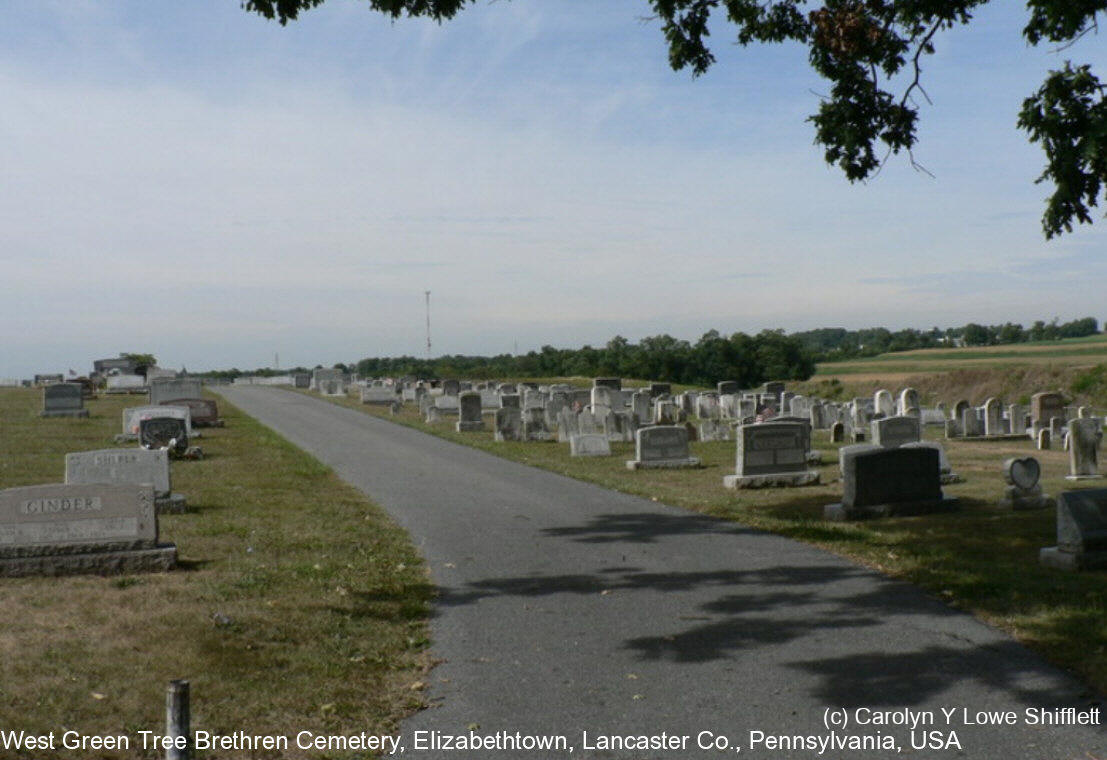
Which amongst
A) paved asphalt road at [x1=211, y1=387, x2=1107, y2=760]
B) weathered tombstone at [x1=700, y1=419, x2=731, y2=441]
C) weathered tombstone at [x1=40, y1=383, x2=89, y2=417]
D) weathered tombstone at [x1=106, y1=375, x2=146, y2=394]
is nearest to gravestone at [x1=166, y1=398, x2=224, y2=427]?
weathered tombstone at [x1=40, y1=383, x2=89, y2=417]

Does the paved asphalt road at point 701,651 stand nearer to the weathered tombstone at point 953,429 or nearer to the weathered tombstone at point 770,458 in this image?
the weathered tombstone at point 770,458

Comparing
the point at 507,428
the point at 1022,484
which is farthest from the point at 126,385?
the point at 1022,484

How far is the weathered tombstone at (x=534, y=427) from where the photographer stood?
2583 centimetres

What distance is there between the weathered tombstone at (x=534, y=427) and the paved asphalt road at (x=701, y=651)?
14166 mm

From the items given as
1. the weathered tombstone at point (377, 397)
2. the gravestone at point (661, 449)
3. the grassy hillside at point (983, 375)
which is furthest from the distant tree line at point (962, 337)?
the gravestone at point (661, 449)

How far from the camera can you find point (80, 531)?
8734 mm

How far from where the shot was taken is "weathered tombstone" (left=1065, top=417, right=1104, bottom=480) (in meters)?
15.9

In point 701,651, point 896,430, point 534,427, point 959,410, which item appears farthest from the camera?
point 959,410

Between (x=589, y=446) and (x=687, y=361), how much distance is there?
136 feet

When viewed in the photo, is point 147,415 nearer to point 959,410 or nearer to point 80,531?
point 80,531

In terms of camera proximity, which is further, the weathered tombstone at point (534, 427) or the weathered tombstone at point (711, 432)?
the weathered tombstone at point (534, 427)

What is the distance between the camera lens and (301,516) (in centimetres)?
1226

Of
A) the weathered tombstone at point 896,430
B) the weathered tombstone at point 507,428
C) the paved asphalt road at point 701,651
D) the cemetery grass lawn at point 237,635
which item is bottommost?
the paved asphalt road at point 701,651

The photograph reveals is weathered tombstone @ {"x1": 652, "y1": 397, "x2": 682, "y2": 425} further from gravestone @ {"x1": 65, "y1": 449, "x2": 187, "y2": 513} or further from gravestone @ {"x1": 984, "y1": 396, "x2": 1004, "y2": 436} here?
gravestone @ {"x1": 65, "y1": 449, "x2": 187, "y2": 513}
